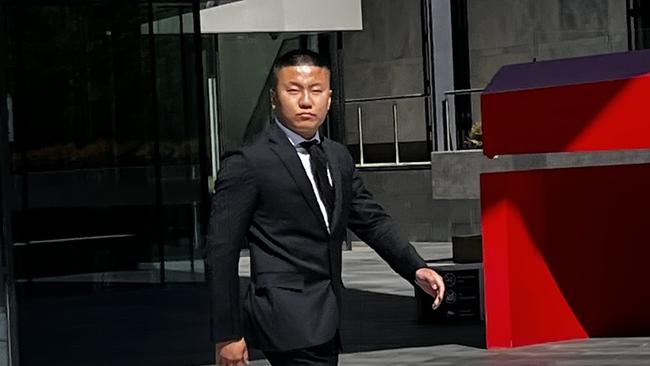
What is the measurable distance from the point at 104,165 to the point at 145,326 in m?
2.54

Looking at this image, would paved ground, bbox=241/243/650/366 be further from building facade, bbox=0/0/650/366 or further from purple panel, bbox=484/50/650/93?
purple panel, bbox=484/50/650/93

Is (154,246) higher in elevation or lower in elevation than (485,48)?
lower

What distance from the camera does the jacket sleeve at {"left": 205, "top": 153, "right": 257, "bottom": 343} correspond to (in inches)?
205

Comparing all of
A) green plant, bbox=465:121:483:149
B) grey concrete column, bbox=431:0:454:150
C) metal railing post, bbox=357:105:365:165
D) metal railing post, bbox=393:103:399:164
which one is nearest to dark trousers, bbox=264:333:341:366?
green plant, bbox=465:121:483:149

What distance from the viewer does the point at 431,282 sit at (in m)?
5.43

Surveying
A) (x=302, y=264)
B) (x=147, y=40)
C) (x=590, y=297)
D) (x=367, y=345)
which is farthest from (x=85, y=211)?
(x=302, y=264)

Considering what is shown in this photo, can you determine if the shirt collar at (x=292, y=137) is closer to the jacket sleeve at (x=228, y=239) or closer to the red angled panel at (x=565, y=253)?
the jacket sleeve at (x=228, y=239)

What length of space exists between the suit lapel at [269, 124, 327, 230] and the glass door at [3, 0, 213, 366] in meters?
10.7

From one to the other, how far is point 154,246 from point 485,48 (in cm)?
1477

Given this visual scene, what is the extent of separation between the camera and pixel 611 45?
2923cm

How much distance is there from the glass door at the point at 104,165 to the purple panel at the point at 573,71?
12.9ft

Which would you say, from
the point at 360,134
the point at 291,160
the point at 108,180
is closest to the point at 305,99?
the point at 291,160

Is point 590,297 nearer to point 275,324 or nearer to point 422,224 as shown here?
point 275,324

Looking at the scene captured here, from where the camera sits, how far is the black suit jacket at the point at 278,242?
529 centimetres
